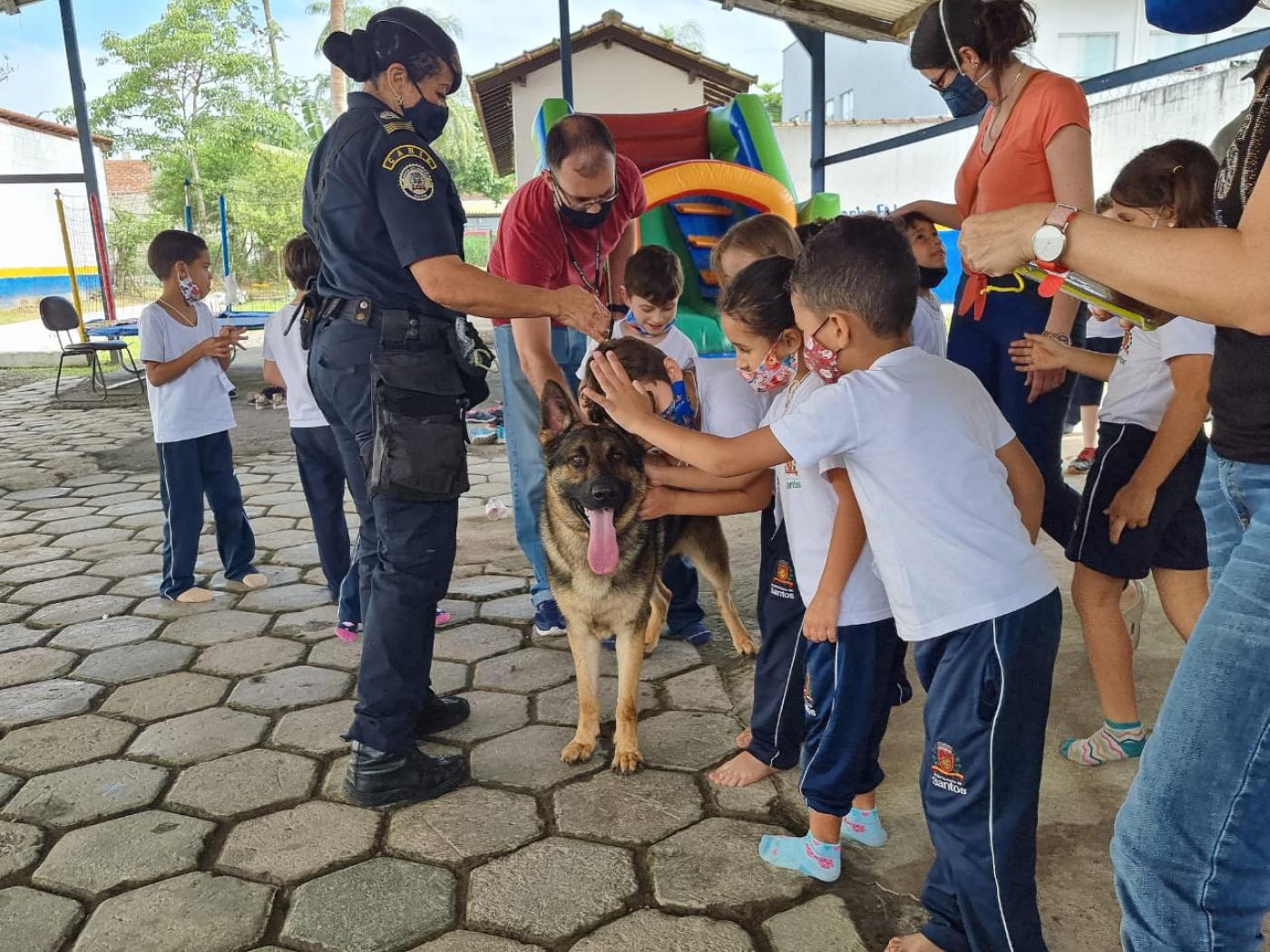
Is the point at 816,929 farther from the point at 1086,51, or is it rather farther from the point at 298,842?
the point at 1086,51

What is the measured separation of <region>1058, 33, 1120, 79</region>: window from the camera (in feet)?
87.8

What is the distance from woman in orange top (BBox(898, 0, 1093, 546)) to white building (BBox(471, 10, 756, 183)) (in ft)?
39.8

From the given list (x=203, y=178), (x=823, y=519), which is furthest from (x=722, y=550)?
(x=203, y=178)

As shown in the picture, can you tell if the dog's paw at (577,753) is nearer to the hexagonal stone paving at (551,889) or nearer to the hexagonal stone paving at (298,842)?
the hexagonal stone paving at (551,889)

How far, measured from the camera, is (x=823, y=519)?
226 centimetres

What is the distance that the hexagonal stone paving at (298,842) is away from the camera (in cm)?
248

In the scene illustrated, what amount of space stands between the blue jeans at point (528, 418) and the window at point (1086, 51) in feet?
93.5

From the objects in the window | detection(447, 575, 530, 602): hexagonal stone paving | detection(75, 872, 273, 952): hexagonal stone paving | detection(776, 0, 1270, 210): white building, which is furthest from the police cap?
the window

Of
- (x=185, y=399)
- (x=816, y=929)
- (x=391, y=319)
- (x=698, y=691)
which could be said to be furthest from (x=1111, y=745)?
(x=185, y=399)

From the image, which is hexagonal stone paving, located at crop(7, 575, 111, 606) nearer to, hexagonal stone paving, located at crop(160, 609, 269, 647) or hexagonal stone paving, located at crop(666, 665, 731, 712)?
hexagonal stone paving, located at crop(160, 609, 269, 647)

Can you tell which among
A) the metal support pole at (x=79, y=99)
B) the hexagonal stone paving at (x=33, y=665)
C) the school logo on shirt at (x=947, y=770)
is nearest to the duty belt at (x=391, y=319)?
the school logo on shirt at (x=947, y=770)

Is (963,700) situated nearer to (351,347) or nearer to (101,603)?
(351,347)

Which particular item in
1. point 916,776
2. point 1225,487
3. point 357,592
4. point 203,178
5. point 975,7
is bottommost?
point 916,776

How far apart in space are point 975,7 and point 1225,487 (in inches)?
85.6
